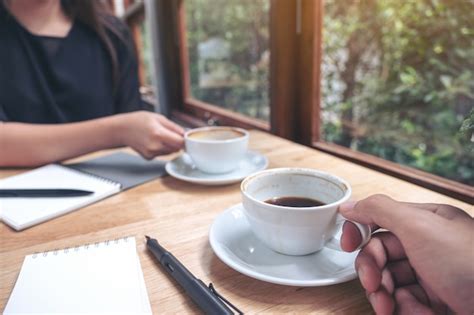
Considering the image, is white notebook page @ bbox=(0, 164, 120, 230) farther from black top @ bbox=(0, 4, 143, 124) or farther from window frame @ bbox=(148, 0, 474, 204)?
window frame @ bbox=(148, 0, 474, 204)

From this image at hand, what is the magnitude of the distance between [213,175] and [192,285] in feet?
1.19

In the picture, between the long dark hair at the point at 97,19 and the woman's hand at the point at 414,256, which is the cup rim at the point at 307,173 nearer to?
the woman's hand at the point at 414,256

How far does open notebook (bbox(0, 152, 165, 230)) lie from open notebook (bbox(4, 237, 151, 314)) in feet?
0.41

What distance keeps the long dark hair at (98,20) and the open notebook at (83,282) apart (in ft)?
2.85

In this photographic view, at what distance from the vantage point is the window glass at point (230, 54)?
153 cm

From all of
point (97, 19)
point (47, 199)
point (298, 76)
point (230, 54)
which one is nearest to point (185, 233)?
point (47, 199)

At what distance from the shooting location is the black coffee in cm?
52

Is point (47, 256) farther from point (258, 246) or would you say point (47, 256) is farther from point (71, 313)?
point (258, 246)

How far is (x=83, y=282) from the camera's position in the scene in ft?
1.44

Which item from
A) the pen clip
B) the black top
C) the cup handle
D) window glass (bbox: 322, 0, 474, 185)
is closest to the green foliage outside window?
window glass (bbox: 322, 0, 474, 185)

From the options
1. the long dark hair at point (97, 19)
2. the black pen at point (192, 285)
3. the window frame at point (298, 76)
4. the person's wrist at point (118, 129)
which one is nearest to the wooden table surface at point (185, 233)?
the black pen at point (192, 285)

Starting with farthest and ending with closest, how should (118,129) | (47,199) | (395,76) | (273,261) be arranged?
(395,76)
(118,129)
(47,199)
(273,261)

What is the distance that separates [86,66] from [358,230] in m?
1.03

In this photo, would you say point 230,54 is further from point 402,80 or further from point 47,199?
point 47,199
